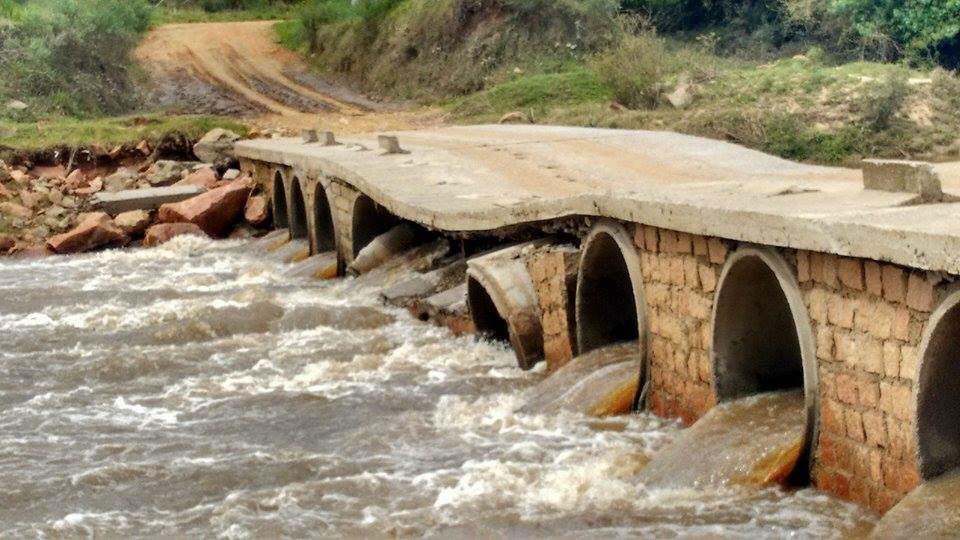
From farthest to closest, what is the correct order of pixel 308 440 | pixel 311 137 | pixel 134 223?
pixel 311 137 < pixel 134 223 < pixel 308 440

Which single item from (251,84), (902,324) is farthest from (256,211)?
(902,324)

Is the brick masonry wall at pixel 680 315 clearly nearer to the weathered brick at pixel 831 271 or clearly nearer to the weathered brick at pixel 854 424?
the weathered brick at pixel 831 271

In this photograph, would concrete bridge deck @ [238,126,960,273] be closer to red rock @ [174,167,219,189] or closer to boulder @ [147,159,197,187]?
red rock @ [174,167,219,189]

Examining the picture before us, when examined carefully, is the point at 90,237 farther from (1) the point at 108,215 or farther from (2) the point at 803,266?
(2) the point at 803,266

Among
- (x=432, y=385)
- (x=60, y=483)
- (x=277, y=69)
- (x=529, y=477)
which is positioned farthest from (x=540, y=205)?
(x=277, y=69)

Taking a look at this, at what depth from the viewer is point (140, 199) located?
22547 mm

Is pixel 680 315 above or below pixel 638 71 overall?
below

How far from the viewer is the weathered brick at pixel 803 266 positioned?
25.8 feet

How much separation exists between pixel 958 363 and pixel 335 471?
12.3 feet

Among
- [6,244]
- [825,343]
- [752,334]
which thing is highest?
[825,343]

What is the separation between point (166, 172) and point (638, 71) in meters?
8.49

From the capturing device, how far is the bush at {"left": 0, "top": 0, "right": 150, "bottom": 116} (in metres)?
30.8

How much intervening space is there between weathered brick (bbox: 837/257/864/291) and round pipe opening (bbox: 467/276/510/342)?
209 inches

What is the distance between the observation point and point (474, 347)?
40.9 ft
